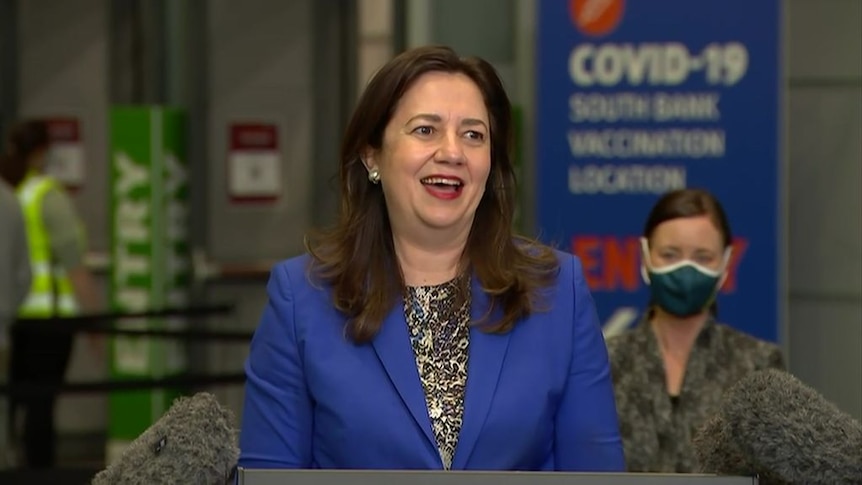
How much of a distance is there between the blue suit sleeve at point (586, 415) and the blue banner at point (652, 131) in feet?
9.30

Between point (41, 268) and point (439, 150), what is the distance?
6.08 meters

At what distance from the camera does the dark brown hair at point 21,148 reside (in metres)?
8.27

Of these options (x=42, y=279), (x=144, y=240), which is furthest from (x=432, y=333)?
(x=144, y=240)

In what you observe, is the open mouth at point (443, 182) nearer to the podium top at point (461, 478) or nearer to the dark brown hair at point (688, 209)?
the podium top at point (461, 478)

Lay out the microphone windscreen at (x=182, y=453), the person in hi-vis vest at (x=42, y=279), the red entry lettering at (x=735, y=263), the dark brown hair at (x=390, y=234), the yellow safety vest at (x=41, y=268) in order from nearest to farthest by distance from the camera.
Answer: the microphone windscreen at (x=182, y=453) < the dark brown hair at (x=390, y=234) < the red entry lettering at (x=735, y=263) < the person in hi-vis vest at (x=42, y=279) < the yellow safety vest at (x=41, y=268)

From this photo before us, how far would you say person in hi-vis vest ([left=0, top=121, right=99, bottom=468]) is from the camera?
26.1ft

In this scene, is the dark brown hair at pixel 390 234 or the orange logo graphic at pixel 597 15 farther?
the orange logo graphic at pixel 597 15

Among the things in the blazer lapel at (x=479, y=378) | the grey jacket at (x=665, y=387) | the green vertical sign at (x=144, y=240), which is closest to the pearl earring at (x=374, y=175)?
the blazer lapel at (x=479, y=378)

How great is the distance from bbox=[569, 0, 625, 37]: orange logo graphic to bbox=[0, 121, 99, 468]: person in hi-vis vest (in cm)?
317

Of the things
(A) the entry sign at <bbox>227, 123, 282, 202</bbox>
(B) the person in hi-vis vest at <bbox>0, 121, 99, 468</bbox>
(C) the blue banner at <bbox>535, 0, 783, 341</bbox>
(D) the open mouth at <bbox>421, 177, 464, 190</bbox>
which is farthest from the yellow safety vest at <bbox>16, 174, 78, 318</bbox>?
(D) the open mouth at <bbox>421, 177, 464, 190</bbox>

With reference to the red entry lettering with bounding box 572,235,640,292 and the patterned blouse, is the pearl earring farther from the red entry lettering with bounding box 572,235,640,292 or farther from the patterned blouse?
the red entry lettering with bounding box 572,235,640,292

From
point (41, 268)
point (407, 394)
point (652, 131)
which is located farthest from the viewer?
A: point (41, 268)

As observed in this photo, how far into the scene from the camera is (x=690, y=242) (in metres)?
4.15

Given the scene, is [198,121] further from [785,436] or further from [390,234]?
[785,436]
